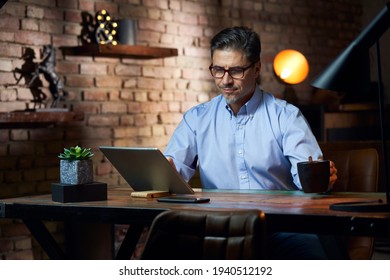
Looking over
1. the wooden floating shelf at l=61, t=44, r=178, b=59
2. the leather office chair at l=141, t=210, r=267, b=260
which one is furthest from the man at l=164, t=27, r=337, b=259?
the wooden floating shelf at l=61, t=44, r=178, b=59

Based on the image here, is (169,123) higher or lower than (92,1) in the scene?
lower

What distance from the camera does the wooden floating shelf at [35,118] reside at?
4.28 metres

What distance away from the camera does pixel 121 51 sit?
16.2 feet

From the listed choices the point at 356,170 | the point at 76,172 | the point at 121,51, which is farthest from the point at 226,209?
the point at 121,51

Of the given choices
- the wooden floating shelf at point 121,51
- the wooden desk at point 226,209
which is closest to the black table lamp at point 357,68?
the wooden desk at point 226,209

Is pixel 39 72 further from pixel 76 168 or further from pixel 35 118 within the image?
pixel 76 168

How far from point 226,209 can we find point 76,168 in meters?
0.66

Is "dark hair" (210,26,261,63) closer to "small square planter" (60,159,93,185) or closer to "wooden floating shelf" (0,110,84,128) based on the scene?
"small square planter" (60,159,93,185)

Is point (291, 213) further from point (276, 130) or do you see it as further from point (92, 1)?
point (92, 1)

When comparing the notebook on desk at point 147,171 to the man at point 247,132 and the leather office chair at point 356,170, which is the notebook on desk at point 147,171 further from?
the leather office chair at point 356,170

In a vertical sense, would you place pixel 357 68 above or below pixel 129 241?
above

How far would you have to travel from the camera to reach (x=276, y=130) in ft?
10.3
